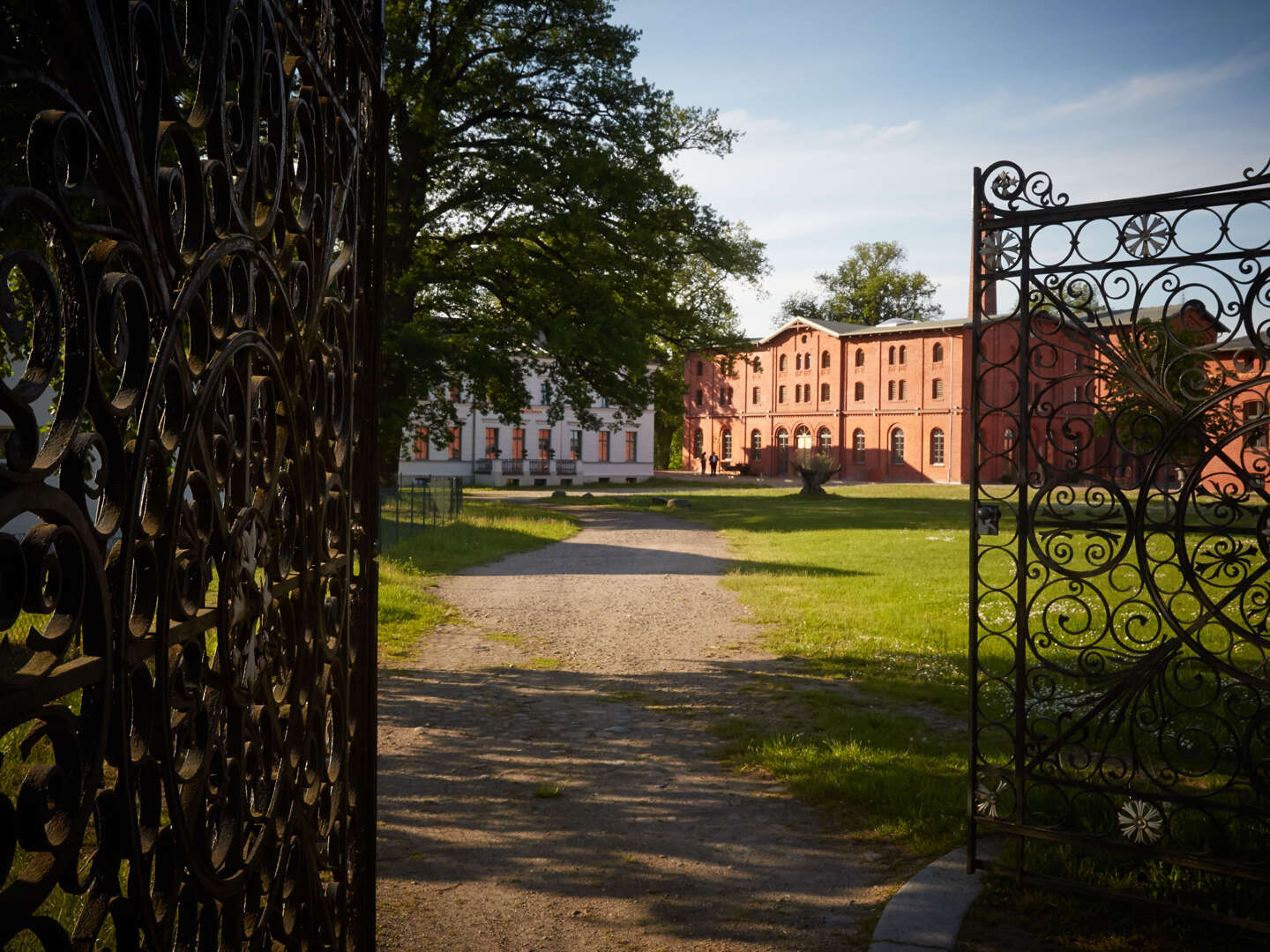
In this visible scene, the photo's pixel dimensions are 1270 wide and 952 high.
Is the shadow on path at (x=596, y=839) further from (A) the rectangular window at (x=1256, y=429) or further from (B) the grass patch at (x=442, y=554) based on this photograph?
(B) the grass patch at (x=442, y=554)

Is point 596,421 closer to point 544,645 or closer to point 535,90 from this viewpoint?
point 535,90

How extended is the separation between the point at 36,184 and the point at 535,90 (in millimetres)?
22738

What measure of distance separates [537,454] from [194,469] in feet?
187

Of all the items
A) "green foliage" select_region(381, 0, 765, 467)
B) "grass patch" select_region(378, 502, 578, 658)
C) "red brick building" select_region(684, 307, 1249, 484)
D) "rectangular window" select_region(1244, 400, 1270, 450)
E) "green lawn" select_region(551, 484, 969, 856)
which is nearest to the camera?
"rectangular window" select_region(1244, 400, 1270, 450)

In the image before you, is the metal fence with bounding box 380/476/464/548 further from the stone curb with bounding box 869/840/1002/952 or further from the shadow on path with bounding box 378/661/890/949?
the stone curb with bounding box 869/840/1002/952

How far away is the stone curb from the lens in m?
4.01

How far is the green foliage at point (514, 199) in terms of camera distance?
21.4 metres

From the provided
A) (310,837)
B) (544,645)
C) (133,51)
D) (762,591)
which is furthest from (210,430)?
(762,591)

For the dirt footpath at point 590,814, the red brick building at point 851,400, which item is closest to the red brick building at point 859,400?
the red brick building at point 851,400

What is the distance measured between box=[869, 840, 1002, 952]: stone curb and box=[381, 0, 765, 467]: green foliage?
18.0 m

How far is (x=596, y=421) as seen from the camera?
28438 mm

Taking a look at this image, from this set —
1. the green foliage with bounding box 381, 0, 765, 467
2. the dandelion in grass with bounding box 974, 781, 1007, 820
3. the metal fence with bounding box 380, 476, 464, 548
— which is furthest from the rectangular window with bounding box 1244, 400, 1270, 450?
the green foliage with bounding box 381, 0, 765, 467

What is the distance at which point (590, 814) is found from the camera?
5.61 metres

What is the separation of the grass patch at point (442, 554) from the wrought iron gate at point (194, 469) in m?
7.49
